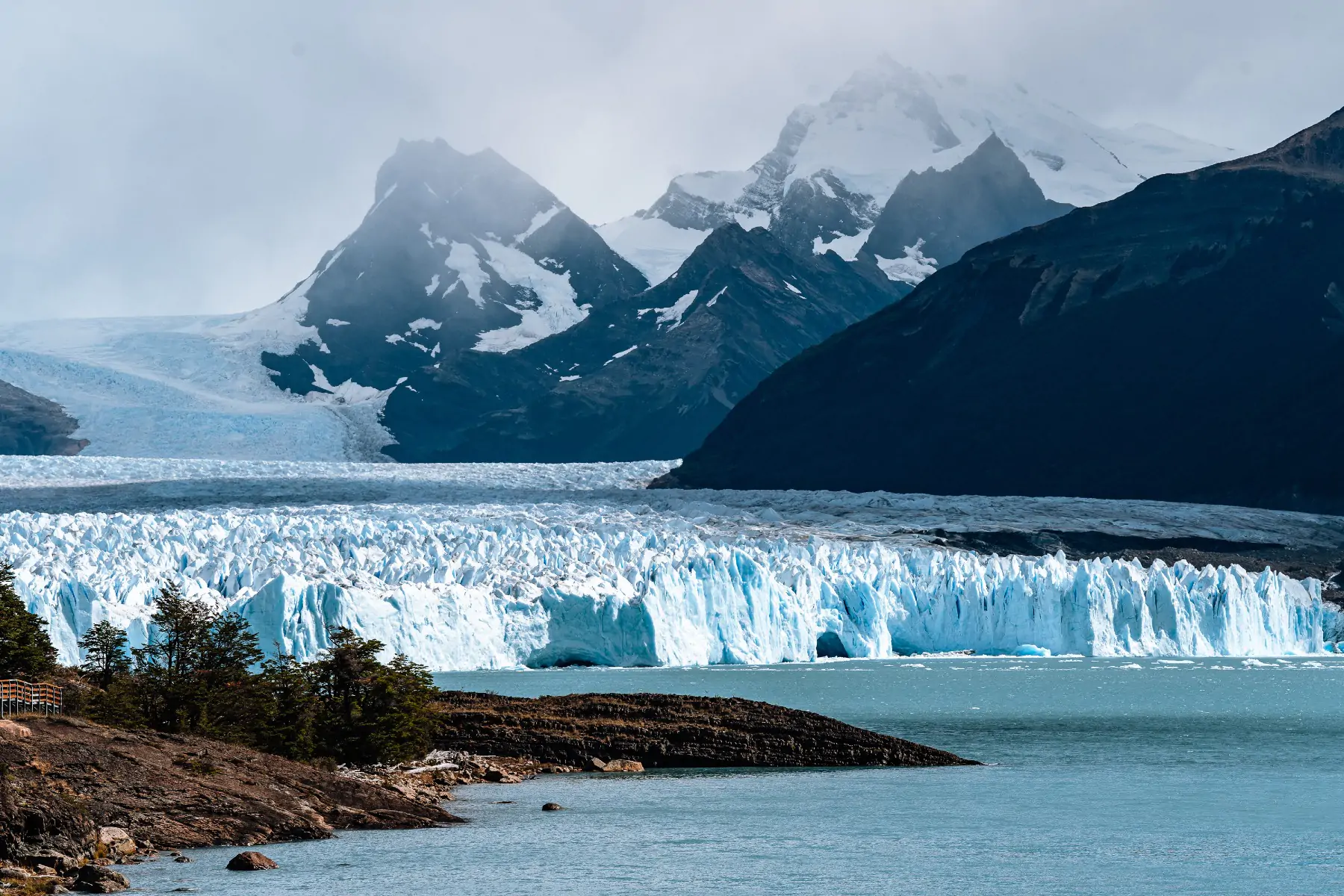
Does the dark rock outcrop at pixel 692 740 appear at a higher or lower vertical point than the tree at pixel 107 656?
lower

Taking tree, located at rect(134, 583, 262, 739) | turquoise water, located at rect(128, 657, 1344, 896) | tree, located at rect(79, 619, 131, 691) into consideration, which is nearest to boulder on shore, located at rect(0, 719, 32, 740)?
turquoise water, located at rect(128, 657, 1344, 896)

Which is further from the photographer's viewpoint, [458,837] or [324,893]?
[458,837]

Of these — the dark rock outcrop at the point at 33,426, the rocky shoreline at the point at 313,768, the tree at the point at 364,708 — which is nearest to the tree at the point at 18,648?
the rocky shoreline at the point at 313,768

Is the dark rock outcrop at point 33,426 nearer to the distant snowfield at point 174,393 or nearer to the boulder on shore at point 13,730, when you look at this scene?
the distant snowfield at point 174,393

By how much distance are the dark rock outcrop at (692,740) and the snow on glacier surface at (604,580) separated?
12.7 meters

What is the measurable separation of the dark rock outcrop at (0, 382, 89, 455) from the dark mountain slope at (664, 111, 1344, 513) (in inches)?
1829

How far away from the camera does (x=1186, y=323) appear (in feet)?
399

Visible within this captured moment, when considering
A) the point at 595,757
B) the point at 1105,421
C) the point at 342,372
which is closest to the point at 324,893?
the point at 595,757

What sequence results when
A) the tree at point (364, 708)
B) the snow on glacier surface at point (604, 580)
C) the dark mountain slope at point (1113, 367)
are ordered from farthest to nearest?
the dark mountain slope at point (1113, 367) < the snow on glacier surface at point (604, 580) < the tree at point (364, 708)

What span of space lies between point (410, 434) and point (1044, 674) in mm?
120954

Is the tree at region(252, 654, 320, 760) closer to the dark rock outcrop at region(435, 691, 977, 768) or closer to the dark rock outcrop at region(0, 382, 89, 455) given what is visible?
the dark rock outcrop at region(435, 691, 977, 768)

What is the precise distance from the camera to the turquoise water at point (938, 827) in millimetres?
22500

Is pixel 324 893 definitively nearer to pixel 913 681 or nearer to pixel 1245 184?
pixel 913 681

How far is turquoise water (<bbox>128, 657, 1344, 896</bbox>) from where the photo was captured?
886 inches
